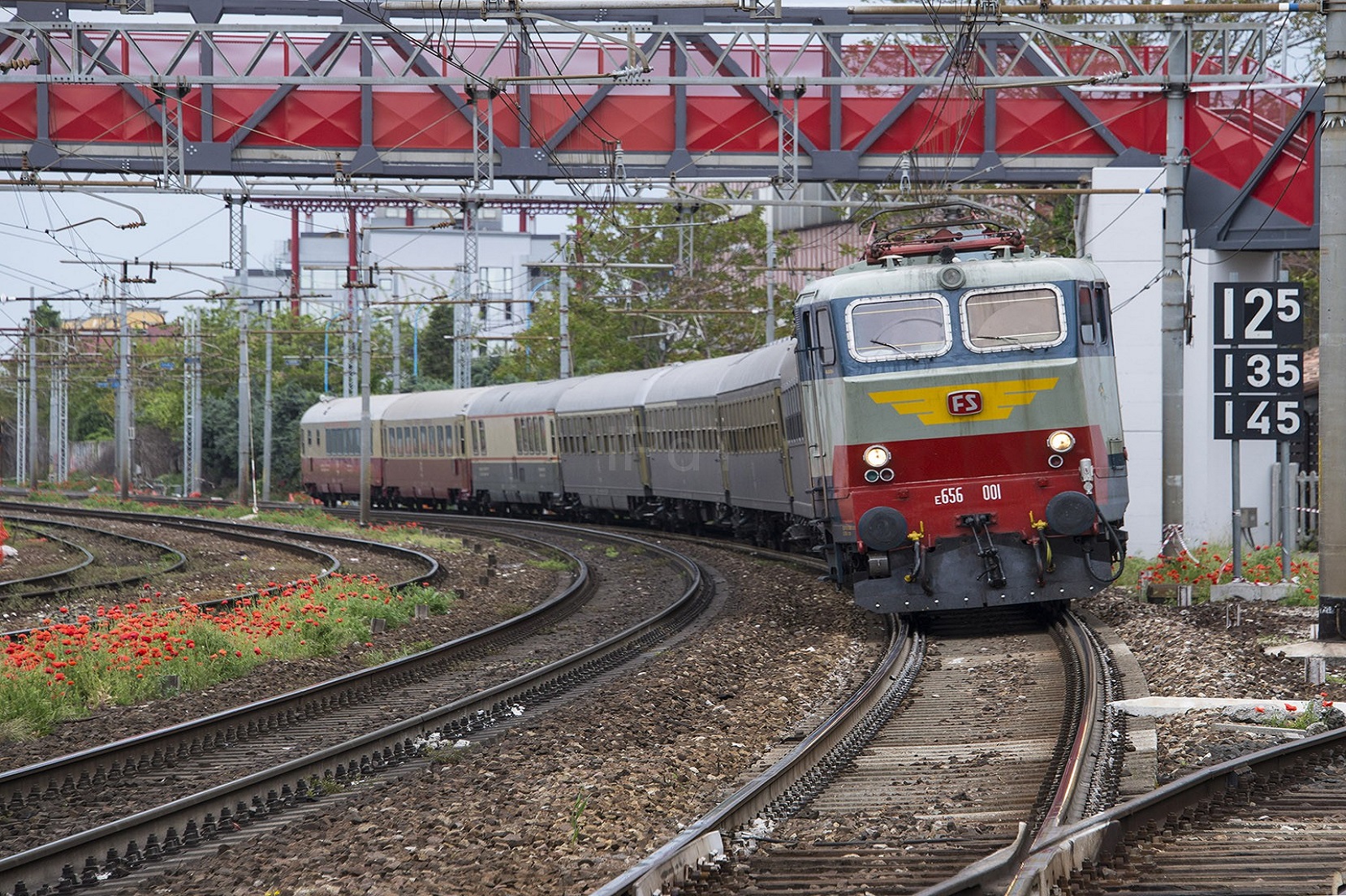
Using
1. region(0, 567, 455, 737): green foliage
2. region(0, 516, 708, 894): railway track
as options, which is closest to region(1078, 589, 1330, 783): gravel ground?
region(0, 516, 708, 894): railway track

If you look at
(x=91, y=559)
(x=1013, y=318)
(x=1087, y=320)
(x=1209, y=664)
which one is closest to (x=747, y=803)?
(x=1209, y=664)

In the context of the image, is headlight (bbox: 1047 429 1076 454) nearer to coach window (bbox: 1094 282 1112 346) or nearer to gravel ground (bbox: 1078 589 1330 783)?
coach window (bbox: 1094 282 1112 346)

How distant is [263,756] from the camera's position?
32.2ft

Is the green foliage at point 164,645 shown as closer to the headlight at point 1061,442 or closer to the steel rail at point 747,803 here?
the steel rail at point 747,803

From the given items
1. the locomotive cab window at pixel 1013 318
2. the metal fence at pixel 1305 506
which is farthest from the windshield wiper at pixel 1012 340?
the metal fence at pixel 1305 506

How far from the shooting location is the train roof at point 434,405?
4431cm

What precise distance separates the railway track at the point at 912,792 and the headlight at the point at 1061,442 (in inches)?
82.4

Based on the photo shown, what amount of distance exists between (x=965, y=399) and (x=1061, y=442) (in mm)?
873

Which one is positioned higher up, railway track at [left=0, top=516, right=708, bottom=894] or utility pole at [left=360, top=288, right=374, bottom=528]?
utility pole at [left=360, top=288, right=374, bottom=528]

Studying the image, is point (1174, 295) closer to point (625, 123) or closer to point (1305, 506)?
point (625, 123)

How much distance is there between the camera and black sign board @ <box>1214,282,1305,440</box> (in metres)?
16.6

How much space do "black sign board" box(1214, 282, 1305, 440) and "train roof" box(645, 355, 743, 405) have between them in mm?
10231

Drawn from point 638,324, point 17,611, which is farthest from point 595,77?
point 638,324

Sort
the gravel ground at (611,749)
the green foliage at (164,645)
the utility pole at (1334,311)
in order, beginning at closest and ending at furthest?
the gravel ground at (611,749), the green foliage at (164,645), the utility pole at (1334,311)
